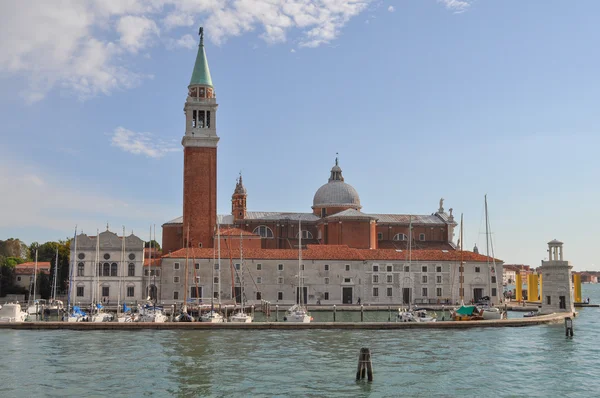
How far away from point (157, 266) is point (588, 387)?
3983 cm

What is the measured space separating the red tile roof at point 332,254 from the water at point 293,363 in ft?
64.0

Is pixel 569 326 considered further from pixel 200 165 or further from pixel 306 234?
pixel 306 234

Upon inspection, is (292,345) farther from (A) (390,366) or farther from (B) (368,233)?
(B) (368,233)

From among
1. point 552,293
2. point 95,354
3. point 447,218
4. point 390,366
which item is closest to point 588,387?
point 390,366

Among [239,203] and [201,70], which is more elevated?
[201,70]

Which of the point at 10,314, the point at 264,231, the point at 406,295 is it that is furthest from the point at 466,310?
the point at 264,231

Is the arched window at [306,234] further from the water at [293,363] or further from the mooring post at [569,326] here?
the mooring post at [569,326]

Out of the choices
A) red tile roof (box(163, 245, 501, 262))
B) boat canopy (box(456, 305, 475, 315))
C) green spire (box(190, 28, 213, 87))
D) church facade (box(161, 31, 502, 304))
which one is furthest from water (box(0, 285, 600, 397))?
green spire (box(190, 28, 213, 87))

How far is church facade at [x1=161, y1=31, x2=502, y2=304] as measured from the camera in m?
52.8

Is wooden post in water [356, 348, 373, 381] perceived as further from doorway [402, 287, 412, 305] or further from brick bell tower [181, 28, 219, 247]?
brick bell tower [181, 28, 219, 247]

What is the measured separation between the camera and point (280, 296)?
2115 inches

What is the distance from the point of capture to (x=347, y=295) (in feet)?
180

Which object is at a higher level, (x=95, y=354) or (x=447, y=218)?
(x=447, y=218)

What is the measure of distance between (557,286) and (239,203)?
1301 inches
